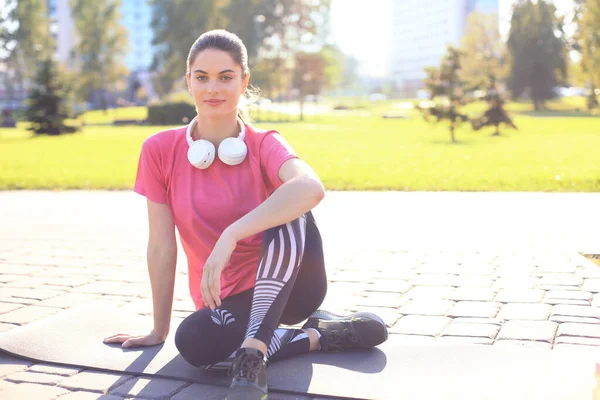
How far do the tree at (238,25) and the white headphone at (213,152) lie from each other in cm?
5038

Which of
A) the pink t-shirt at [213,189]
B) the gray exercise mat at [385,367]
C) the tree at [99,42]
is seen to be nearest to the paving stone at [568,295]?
the gray exercise mat at [385,367]

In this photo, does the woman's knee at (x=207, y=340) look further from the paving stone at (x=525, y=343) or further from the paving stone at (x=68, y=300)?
the paving stone at (x=68, y=300)

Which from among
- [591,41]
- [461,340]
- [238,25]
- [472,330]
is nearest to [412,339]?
[461,340]

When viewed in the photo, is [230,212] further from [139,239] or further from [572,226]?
[572,226]

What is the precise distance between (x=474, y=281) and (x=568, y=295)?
693 mm

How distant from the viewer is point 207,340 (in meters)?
3.32

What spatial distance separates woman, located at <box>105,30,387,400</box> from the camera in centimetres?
334

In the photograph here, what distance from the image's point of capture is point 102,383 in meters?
3.37

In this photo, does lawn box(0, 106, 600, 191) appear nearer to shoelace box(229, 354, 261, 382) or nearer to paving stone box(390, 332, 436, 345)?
paving stone box(390, 332, 436, 345)

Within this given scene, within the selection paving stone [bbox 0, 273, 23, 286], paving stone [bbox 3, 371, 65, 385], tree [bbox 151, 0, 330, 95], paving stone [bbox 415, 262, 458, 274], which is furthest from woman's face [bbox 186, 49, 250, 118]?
tree [bbox 151, 0, 330, 95]

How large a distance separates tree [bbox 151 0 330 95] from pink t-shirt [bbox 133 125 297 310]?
165 ft

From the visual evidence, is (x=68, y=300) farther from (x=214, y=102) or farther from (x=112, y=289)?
(x=214, y=102)

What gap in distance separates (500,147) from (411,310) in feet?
52.4

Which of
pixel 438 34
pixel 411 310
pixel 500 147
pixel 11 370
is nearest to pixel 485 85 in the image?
pixel 500 147
